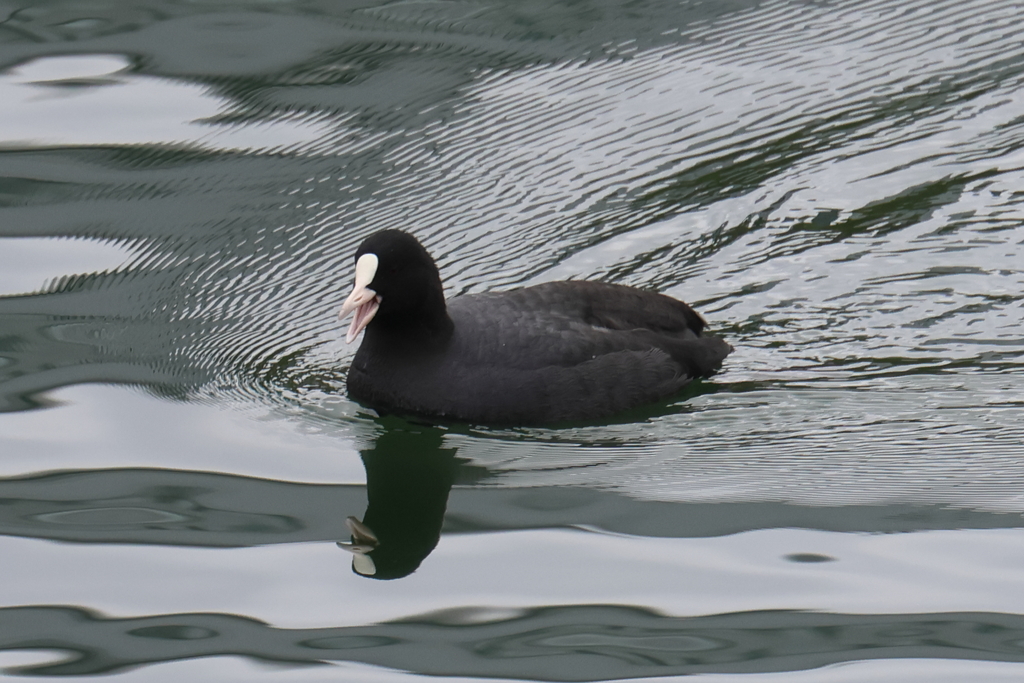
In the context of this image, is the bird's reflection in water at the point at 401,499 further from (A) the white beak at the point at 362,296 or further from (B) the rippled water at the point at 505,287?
(A) the white beak at the point at 362,296

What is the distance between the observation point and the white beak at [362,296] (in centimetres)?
540

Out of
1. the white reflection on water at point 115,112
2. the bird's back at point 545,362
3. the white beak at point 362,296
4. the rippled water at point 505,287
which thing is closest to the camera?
the rippled water at point 505,287

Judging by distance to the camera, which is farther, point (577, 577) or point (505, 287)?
point (505, 287)

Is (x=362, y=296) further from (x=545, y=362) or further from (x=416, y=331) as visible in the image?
(x=545, y=362)

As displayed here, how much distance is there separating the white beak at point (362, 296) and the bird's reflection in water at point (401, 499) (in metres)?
0.39

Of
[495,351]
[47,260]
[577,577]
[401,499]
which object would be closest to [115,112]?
[47,260]

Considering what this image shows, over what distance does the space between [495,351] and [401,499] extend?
2.59 ft

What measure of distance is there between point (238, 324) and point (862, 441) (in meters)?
2.58

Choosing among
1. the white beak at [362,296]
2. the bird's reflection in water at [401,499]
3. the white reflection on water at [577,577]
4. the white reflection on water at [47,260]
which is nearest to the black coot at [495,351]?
the white beak at [362,296]

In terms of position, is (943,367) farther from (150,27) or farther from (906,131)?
(150,27)

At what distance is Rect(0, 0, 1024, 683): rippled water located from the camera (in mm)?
4207

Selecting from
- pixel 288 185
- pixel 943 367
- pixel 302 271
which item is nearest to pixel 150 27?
pixel 288 185

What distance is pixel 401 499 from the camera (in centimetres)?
504

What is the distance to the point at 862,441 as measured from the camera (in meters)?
5.35
